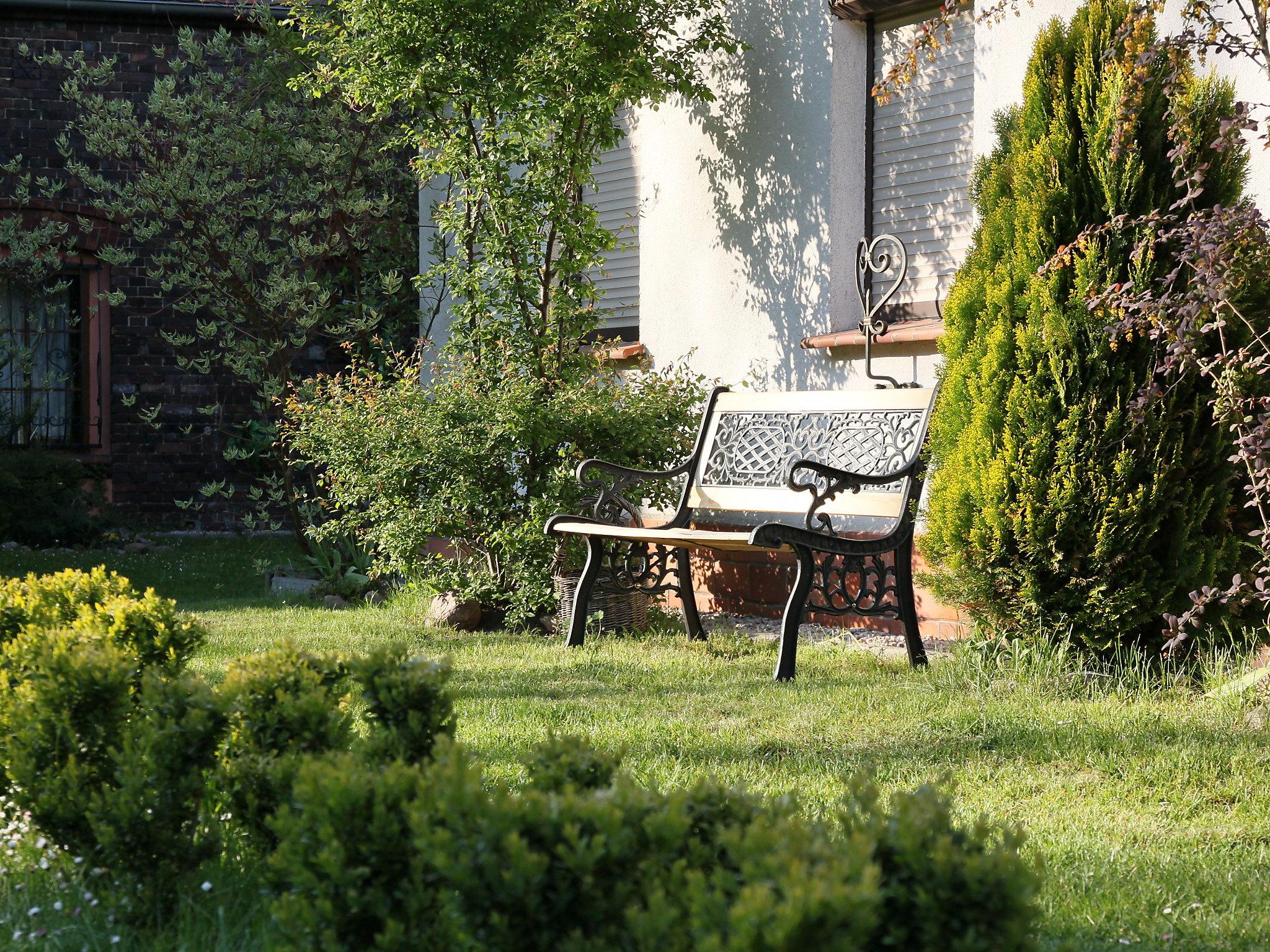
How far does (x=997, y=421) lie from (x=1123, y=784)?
1894 mm

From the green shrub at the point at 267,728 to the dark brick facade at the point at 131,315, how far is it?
38.1 feet

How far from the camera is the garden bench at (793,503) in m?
5.18

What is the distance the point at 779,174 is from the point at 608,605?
276 centimetres

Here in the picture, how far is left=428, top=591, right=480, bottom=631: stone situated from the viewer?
21.8 ft

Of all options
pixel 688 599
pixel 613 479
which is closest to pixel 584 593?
pixel 688 599

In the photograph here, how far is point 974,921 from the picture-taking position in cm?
148

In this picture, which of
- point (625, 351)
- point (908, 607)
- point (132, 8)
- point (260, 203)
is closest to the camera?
point (908, 607)

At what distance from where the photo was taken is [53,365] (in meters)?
13.7

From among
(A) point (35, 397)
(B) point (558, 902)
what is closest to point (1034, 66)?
(B) point (558, 902)

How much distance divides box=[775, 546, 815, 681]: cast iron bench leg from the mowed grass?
0.13 meters

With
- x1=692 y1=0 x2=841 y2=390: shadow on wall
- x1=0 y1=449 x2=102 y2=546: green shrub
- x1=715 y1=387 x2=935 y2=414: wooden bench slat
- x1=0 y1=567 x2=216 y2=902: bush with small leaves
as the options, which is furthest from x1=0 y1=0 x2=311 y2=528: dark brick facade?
x1=0 y1=567 x2=216 y2=902: bush with small leaves

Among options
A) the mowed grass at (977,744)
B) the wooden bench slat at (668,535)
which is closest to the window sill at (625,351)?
the wooden bench slat at (668,535)

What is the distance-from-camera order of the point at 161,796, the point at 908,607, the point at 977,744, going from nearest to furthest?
the point at 161,796
the point at 977,744
the point at 908,607

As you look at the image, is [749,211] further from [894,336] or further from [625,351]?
[894,336]
